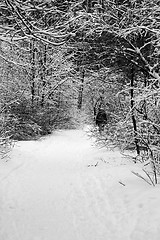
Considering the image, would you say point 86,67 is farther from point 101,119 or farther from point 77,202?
point 101,119

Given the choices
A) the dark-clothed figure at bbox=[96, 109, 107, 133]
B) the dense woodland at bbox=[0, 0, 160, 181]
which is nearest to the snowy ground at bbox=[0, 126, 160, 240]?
the dense woodland at bbox=[0, 0, 160, 181]

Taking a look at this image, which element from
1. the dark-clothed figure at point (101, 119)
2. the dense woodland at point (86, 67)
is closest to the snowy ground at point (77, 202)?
the dense woodland at point (86, 67)

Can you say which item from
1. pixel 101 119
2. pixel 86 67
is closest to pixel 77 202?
pixel 86 67

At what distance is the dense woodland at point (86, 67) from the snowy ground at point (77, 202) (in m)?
0.93

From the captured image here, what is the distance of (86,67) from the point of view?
10008 mm

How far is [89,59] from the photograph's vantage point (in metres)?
9.01

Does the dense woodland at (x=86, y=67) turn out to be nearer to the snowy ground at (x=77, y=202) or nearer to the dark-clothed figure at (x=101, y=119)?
the dark-clothed figure at (x=101, y=119)

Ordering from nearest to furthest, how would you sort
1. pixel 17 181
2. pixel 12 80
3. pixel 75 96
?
pixel 17 181 < pixel 12 80 < pixel 75 96

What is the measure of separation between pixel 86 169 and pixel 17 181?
2.25 metres

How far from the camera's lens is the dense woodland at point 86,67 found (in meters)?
4.74

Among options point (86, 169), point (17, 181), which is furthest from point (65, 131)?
point (17, 181)

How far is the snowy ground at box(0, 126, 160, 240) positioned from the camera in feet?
15.0

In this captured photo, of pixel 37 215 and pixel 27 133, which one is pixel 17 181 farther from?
pixel 27 133

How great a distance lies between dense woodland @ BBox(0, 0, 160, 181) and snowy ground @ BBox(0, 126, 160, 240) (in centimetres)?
93
